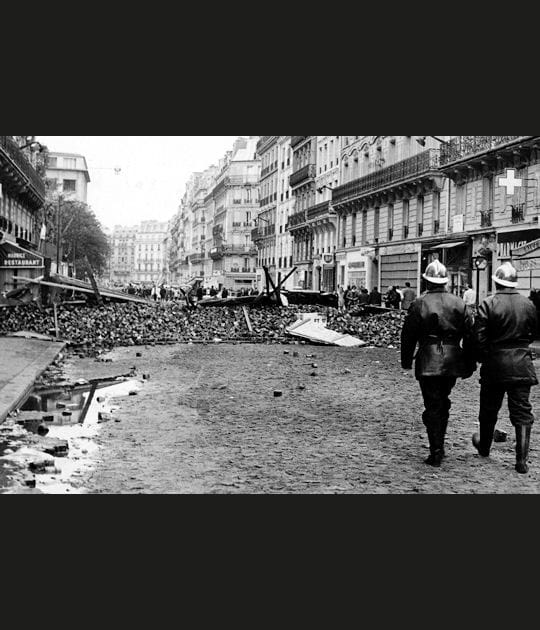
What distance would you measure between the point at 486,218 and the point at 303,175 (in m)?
33.8

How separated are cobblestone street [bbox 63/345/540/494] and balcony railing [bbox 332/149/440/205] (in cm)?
2691

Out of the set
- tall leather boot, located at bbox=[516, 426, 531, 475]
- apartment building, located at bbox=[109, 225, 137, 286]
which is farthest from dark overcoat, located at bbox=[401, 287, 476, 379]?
apartment building, located at bbox=[109, 225, 137, 286]

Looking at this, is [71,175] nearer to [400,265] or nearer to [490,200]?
[400,265]

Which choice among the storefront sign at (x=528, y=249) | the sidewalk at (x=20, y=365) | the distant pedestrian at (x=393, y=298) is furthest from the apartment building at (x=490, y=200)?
the sidewalk at (x=20, y=365)

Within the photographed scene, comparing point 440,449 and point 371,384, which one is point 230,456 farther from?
point 371,384

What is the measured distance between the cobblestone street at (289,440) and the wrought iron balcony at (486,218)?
67.8 feet

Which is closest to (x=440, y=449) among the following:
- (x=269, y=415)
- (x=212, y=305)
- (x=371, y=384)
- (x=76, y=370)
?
(x=269, y=415)

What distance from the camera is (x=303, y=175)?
6744 centimetres

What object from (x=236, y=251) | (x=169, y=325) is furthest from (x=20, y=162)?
(x=236, y=251)

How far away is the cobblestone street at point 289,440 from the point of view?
6652 millimetres

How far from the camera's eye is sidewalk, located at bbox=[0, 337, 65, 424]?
11.1m

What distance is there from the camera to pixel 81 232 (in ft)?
251

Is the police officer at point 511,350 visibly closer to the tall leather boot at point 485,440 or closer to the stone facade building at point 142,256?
the tall leather boot at point 485,440

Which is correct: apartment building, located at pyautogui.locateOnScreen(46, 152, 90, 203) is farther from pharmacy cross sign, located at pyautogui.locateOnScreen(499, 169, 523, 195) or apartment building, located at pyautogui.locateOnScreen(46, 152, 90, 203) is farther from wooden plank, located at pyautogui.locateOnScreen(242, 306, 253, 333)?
pharmacy cross sign, located at pyautogui.locateOnScreen(499, 169, 523, 195)
